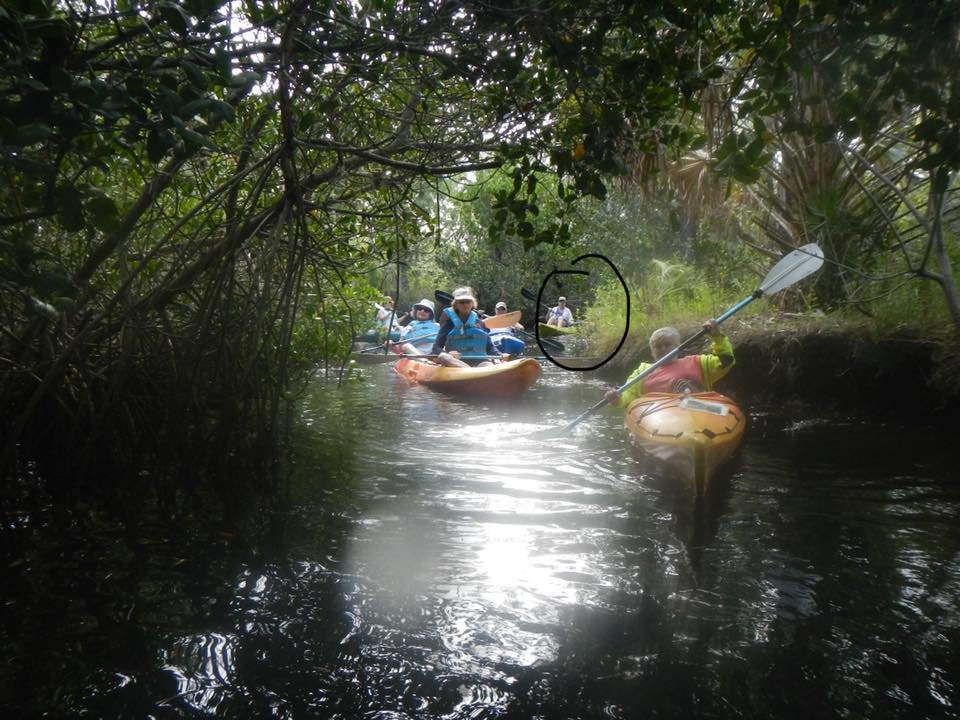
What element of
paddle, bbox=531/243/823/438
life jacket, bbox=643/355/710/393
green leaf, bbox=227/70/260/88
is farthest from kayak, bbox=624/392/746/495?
green leaf, bbox=227/70/260/88

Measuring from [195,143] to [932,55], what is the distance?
216 centimetres

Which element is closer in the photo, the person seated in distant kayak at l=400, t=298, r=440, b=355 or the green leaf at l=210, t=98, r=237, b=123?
the green leaf at l=210, t=98, r=237, b=123

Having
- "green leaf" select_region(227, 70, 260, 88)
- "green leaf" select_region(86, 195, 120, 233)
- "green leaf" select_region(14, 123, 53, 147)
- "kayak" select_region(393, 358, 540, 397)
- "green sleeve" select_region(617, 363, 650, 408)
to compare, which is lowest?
"kayak" select_region(393, 358, 540, 397)

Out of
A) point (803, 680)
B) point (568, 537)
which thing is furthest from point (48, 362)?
point (803, 680)

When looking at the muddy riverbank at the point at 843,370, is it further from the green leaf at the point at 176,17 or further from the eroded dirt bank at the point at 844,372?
the green leaf at the point at 176,17

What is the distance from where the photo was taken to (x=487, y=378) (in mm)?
9336

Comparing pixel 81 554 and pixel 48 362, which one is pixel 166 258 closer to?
pixel 48 362

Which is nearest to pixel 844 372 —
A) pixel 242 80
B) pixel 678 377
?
pixel 678 377

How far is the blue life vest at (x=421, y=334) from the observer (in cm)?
1405

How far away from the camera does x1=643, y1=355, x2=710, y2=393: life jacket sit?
5.95 meters

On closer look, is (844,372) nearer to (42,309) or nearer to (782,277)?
(782,277)

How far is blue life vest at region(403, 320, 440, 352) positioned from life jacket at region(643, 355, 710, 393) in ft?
26.5

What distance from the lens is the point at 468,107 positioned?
4.11m

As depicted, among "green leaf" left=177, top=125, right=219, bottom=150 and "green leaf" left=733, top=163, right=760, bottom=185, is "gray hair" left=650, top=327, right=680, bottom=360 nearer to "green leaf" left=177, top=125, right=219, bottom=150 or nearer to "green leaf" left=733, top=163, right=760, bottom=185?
"green leaf" left=733, top=163, right=760, bottom=185
